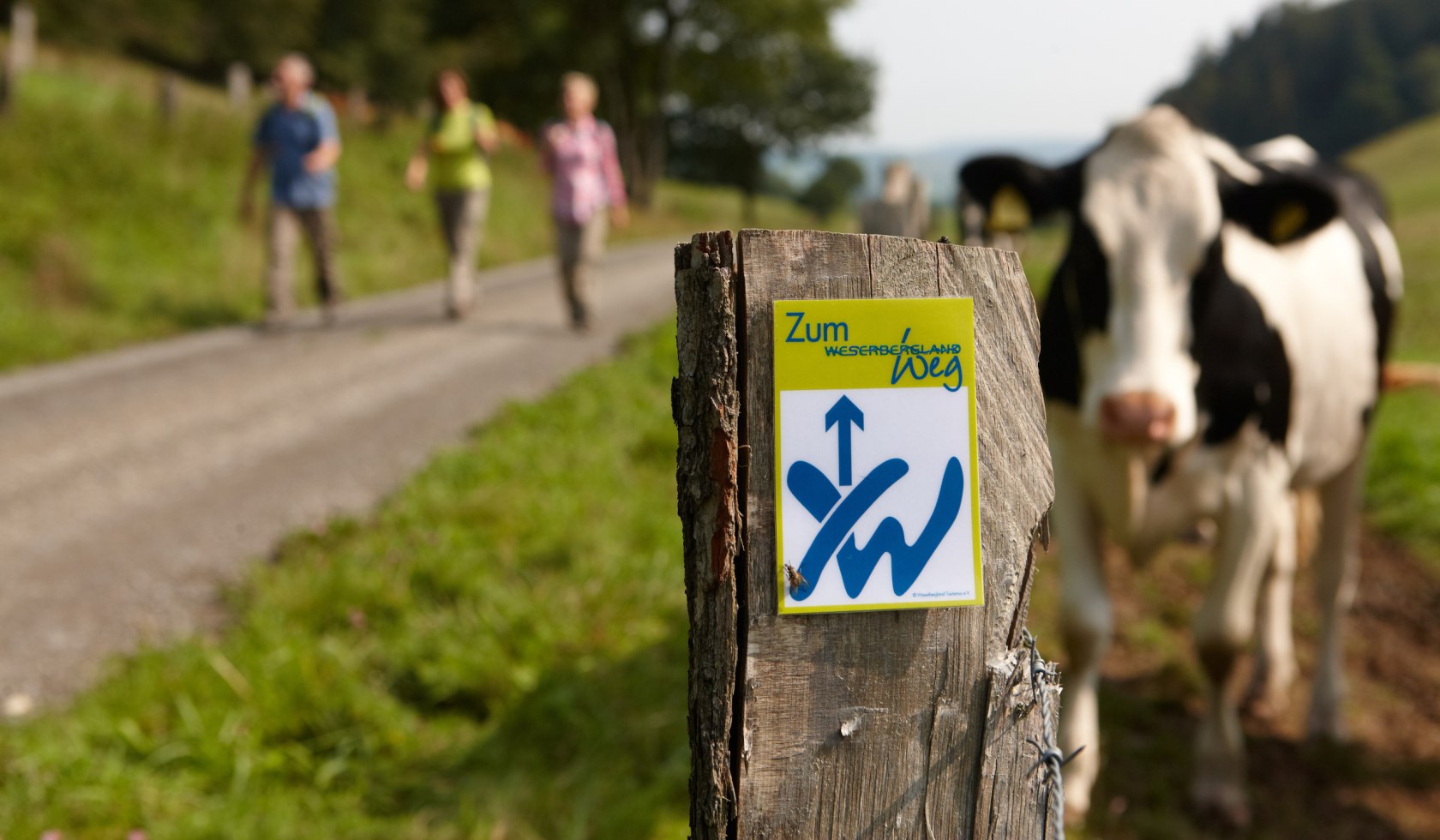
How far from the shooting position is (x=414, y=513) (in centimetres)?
400

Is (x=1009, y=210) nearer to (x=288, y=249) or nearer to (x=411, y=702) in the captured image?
(x=411, y=702)

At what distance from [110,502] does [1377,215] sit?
208 inches

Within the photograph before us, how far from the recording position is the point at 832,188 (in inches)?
3036

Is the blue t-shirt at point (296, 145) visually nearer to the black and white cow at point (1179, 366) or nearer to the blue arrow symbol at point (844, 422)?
the black and white cow at point (1179, 366)

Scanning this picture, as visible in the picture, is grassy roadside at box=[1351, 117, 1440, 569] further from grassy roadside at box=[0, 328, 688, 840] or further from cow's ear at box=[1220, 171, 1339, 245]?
grassy roadside at box=[0, 328, 688, 840]

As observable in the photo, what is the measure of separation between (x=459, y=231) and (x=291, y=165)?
1249mm

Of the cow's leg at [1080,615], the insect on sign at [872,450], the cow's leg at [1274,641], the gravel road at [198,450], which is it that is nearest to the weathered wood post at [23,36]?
the gravel road at [198,450]

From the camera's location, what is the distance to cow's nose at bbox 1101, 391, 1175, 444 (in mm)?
Result: 2676

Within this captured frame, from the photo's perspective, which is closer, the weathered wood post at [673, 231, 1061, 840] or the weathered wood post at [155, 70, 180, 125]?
the weathered wood post at [673, 231, 1061, 840]

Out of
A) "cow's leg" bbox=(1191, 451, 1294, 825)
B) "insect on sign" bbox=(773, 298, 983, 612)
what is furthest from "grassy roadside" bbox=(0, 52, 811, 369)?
"insect on sign" bbox=(773, 298, 983, 612)

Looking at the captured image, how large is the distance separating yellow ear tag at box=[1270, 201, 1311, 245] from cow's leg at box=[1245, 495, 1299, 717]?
1.30 meters

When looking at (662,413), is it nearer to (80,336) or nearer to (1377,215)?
(1377,215)

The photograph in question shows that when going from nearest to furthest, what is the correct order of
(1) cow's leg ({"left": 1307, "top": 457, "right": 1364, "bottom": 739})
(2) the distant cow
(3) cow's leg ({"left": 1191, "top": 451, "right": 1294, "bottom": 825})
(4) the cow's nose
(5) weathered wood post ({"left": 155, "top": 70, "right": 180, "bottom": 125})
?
(4) the cow's nose
(3) cow's leg ({"left": 1191, "top": 451, "right": 1294, "bottom": 825})
(1) cow's leg ({"left": 1307, "top": 457, "right": 1364, "bottom": 739})
(2) the distant cow
(5) weathered wood post ({"left": 155, "top": 70, "right": 180, "bottom": 125})

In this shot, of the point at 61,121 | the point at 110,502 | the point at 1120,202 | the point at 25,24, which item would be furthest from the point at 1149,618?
the point at 25,24
